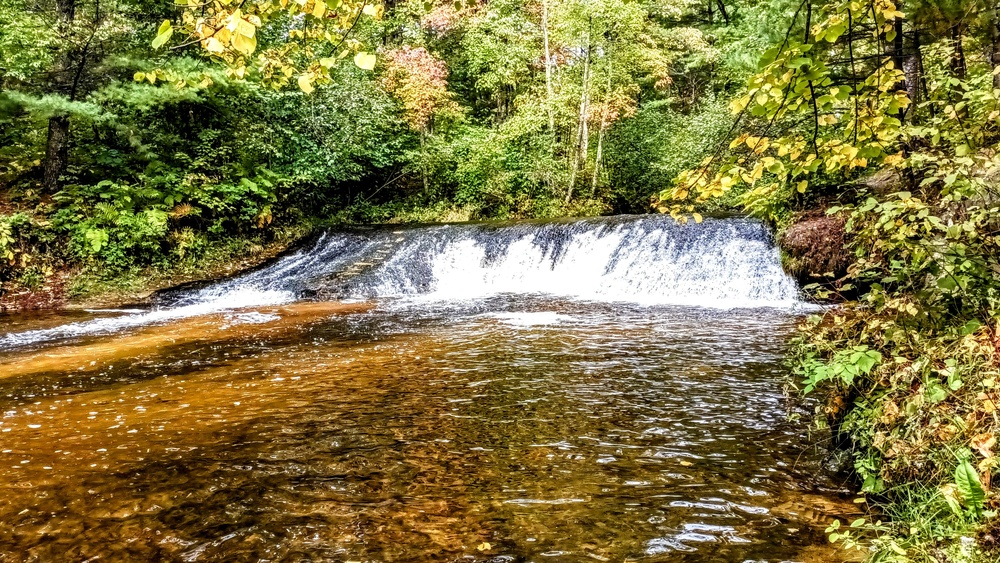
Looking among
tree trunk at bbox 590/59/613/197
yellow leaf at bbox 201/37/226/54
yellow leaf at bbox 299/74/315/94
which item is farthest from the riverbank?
yellow leaf at bbox 201/37/226/54

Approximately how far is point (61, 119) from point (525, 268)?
11.1 meters

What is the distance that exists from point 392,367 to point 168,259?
10.00 meters

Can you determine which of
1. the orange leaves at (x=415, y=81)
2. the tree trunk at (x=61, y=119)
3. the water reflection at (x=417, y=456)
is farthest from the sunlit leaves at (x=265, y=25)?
the orange leaves at (x=415, y=81)

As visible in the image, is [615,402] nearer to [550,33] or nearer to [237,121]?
[237,121]

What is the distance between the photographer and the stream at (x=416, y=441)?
9.08ft

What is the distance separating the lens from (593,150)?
837 inches

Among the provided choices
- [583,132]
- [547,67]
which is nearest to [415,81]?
[547,67]

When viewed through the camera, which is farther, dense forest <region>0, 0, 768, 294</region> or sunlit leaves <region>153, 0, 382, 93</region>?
dense forest <region>0, 0, 768, 294</region>

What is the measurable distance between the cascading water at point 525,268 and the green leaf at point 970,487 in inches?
309

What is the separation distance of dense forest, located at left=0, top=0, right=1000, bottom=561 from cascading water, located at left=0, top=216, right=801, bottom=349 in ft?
3.03

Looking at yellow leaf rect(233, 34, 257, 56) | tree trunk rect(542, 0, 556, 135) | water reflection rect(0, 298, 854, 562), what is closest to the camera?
yellow leaf rect(233, 34, 257, 56)

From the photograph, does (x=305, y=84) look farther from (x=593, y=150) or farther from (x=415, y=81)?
(x=593, y=150)

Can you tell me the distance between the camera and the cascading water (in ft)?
35.8

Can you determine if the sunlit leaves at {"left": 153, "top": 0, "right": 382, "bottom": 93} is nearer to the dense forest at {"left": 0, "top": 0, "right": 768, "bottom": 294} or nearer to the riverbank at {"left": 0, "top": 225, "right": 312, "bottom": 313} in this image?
the dense forest at {"left": 0, "top": 0, "right": 768, "bottom": 294}
